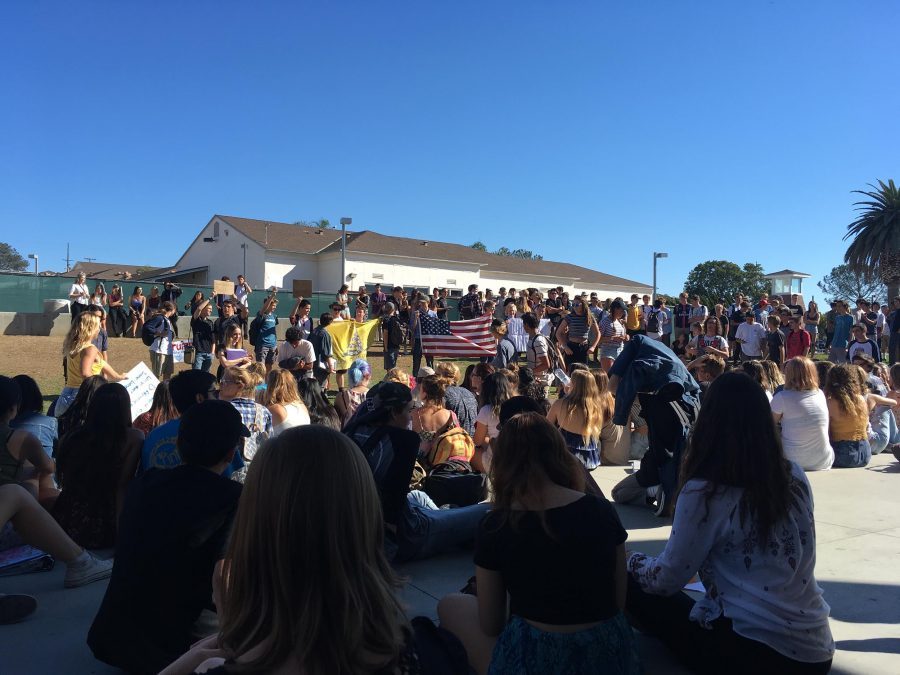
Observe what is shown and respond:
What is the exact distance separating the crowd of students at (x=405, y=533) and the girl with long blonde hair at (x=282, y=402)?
0.07 metres

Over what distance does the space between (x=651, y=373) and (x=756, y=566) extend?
122 inches

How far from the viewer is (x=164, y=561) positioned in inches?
111

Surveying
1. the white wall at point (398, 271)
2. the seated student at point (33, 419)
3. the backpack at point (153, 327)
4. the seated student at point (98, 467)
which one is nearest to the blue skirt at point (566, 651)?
the seated student at point (98, 467)

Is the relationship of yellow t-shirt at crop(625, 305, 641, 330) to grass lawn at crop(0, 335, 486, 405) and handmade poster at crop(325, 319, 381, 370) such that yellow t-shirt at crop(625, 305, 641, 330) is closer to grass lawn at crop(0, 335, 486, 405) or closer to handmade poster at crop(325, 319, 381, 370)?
grass lawn at crop(0, 335, 486, 405)

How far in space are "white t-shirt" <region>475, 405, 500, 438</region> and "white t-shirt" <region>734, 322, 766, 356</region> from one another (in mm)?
12547

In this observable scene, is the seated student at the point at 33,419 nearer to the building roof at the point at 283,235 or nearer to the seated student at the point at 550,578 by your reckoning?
the seated student at the point at 550,578

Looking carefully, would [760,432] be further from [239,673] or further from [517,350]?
[517,350]

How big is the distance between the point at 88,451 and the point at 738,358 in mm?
18508

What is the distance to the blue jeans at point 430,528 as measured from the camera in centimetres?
477

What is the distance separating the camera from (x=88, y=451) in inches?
189

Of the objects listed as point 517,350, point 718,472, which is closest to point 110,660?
point 718,472

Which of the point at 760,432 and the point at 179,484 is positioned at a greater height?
the point at 760,432

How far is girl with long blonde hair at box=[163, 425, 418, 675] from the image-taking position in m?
1.75

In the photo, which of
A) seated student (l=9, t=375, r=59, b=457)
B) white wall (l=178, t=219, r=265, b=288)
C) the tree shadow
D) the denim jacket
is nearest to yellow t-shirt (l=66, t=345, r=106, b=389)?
seated student (l=9, t=375, r=59, b=457)
